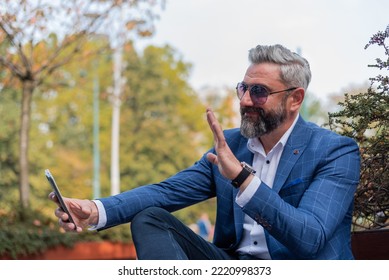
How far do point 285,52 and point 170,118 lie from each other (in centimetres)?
3494

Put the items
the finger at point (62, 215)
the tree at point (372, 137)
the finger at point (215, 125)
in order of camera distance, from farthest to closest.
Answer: the tree at point (372, 137), the finger at point (62, 215), the finger at point (215, 125)

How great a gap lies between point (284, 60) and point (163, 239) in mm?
989

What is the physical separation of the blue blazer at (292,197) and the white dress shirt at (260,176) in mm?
32

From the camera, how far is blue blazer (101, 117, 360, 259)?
2945mm

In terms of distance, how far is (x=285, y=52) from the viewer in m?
3.44

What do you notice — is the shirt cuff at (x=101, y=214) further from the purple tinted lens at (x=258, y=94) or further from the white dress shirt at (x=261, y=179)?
the purple tinted lens at (x=258, y=94)

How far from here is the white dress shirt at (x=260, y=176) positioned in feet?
11.0

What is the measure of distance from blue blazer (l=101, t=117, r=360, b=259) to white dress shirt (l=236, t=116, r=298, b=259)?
0.03m

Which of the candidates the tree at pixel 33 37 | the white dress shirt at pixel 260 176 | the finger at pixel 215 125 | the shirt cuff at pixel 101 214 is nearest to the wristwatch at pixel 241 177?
the finger at pixel 215 125

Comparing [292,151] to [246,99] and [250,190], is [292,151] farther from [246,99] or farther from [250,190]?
[250,190]

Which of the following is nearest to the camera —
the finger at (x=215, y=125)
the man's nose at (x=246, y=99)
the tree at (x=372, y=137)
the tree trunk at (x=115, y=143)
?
the finger at (x=215, y=125)

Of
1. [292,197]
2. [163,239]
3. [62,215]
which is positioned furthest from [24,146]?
[163,239]

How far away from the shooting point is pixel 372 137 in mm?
4168
